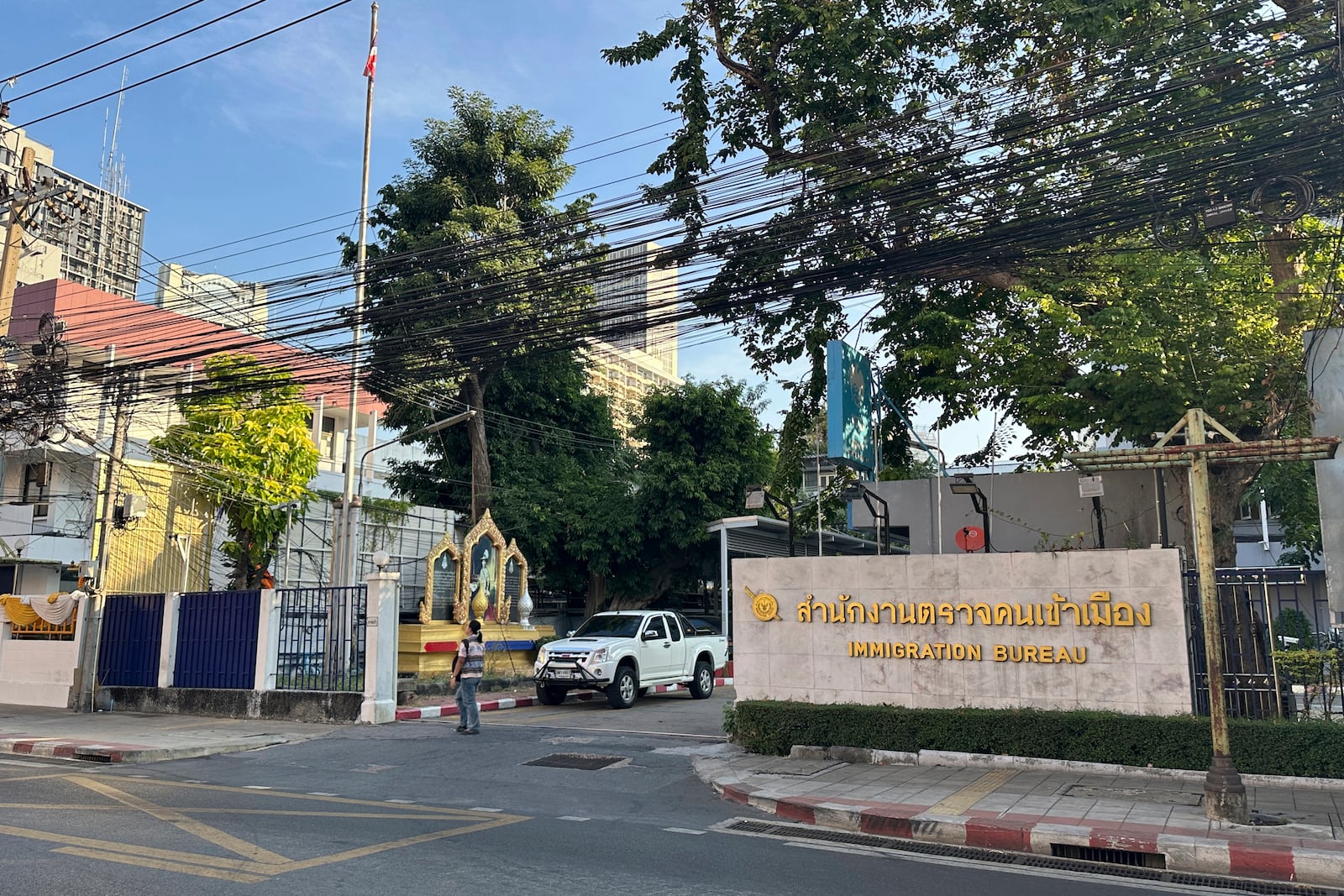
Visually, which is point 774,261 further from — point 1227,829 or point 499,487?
point 499,487

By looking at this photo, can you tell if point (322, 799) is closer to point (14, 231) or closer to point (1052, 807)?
point (1052, 807)

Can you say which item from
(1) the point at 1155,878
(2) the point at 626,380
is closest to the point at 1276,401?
(1) the point at 1155,878

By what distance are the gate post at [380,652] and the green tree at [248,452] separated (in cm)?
806

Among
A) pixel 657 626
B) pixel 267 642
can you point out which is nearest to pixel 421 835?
pixel 267 642

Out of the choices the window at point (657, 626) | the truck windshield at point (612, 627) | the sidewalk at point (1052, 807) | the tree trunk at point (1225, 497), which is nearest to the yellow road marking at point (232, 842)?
the sidewalk at point (1052, 807)

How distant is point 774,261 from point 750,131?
354cm

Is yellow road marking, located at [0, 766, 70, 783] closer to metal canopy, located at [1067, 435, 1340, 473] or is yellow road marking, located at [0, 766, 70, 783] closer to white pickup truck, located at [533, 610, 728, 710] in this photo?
white pickup truck, located at [533, 610, 728, 710]

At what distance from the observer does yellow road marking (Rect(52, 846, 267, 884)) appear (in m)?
6.19

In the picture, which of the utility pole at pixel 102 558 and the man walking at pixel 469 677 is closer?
the man walking at pixel 469 677

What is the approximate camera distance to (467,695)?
1451 centimetres

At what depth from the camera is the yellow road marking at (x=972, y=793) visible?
8.62m

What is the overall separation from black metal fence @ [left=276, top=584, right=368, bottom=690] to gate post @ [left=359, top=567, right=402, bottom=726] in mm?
272

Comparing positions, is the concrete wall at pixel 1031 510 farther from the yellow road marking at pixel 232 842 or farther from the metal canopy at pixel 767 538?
the yellow road marking at pixel 232 842

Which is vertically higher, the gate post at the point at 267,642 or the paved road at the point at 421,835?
the gate post at the point at 267,642
